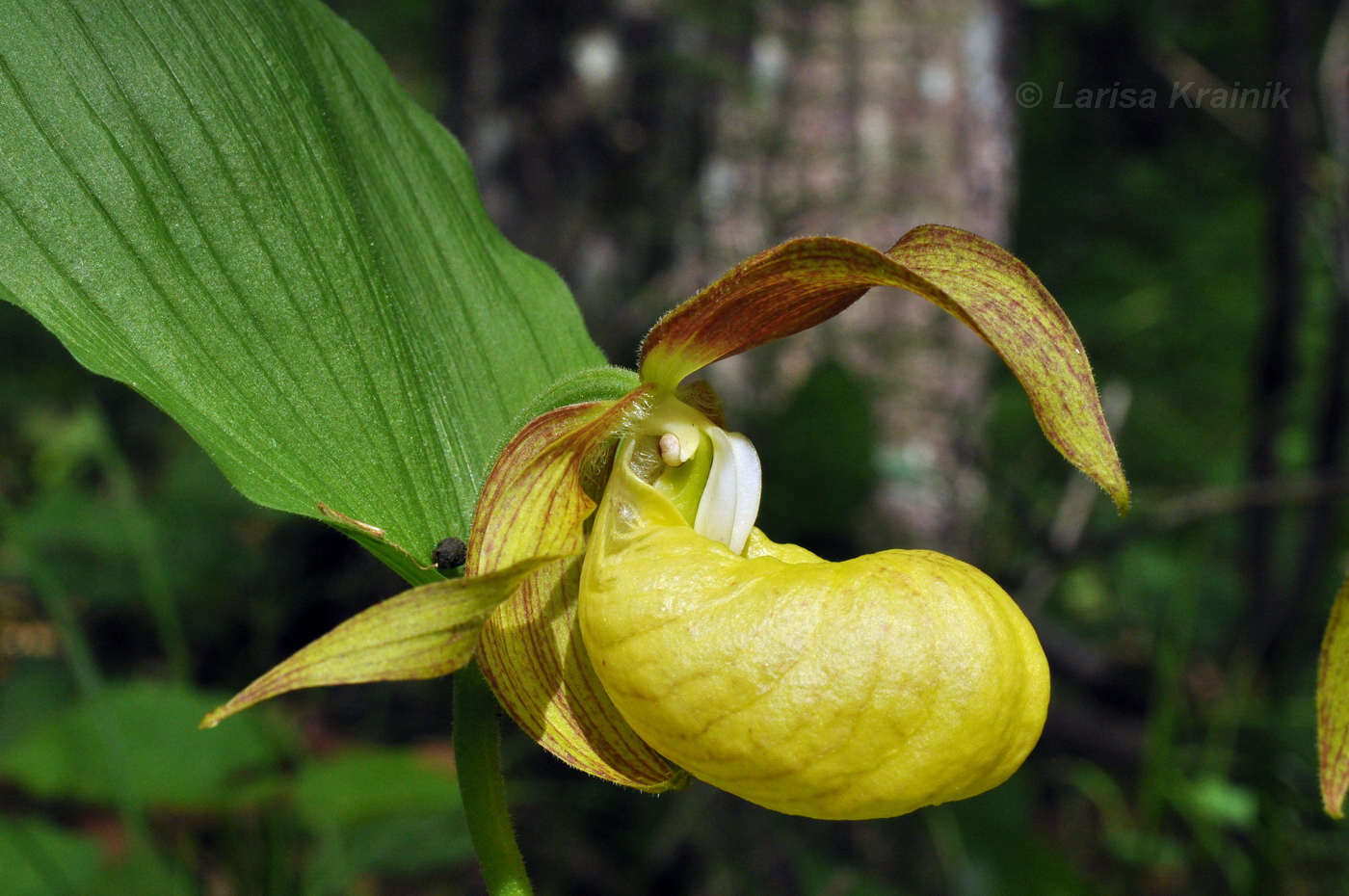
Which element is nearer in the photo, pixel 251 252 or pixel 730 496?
pixel 251 252

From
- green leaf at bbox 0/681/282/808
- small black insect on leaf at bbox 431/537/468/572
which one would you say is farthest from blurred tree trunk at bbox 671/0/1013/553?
small black insect on leaf at bbox 431/537/468/572

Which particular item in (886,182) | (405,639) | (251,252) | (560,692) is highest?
(251,252)

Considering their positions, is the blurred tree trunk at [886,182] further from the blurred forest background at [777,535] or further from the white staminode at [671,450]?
the white staminode at [671,450]

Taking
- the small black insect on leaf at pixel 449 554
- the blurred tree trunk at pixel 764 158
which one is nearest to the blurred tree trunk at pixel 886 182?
the blurred tree trunk at pixel 764 158

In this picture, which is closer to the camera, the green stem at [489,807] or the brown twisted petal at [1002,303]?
the brown twisted petal at [1002,303]

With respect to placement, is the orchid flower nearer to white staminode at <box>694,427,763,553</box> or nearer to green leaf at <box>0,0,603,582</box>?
white staminode at <box>694,427,763,553</box>

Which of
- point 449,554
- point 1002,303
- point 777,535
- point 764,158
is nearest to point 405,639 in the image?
point 449,554

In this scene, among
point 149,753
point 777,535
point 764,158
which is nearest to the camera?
point 149,753

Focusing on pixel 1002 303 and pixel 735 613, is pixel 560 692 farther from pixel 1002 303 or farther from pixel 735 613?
pixel 1002 303
